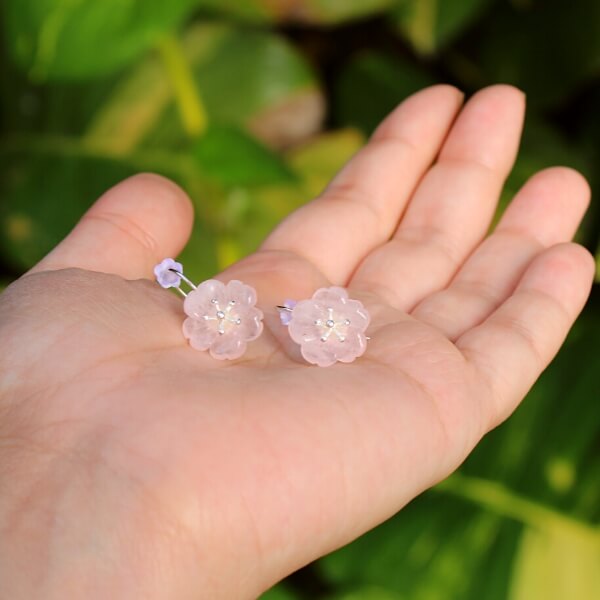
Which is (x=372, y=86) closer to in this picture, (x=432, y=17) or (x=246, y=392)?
(x=432, y=17)

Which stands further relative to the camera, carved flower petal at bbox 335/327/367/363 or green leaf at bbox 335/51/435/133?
green leaf at bbox 335/51/435/133

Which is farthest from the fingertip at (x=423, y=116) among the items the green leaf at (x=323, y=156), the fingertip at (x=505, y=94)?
the green leaf at (x=323, y=156)

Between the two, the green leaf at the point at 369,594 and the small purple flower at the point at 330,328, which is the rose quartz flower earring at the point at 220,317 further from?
the green leaf at the point at 369,594

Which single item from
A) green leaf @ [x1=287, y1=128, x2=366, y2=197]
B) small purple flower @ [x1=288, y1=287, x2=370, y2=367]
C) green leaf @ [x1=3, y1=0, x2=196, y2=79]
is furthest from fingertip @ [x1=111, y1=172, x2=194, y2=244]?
green leaf @ [x1=287, y1=128, x2=366, y2=197]

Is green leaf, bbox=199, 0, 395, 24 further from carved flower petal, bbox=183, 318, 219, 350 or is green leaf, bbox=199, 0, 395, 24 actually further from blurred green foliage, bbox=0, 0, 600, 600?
carved flower petal, bbox=183, 318, 219, 350

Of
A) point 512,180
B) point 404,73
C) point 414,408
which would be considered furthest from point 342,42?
point 414,408

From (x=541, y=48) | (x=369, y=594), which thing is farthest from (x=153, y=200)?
(x=541, y=48)

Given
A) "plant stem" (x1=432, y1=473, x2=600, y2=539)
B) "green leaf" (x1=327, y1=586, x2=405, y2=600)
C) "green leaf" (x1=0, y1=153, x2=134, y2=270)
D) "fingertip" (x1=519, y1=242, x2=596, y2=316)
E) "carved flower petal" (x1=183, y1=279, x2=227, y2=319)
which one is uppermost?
"fingertip" (x1=519, y1=242, x2=596, y2=316)
